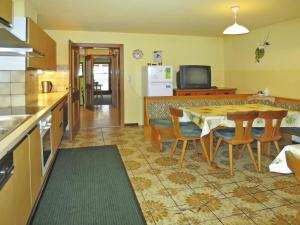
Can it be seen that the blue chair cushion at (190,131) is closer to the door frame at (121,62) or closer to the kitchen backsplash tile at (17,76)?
the kitchen backsplash tile at (17,76)

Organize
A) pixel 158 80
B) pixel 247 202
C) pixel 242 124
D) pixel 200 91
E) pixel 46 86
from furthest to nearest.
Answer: pixel 200 91 → pixel 158 80 → pixel 46 86 → pixel 242 124 → pixel 247 202

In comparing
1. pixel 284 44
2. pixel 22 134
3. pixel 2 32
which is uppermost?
pixel 284 44

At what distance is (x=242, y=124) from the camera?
3025 millimetres

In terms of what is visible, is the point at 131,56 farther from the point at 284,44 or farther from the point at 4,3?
the point at 4,3

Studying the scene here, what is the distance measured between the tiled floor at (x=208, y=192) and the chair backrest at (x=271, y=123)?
0.40 meters

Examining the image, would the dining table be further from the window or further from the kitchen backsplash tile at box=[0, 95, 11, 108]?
the window

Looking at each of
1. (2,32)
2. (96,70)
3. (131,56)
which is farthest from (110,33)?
(96,70)

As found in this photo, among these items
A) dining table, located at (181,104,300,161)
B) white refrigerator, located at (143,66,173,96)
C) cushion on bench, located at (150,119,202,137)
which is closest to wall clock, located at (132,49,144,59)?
white refrigerator, located at (143,66,173,96)

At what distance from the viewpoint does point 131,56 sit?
6.01 meters

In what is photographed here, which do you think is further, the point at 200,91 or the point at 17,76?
the point at 200,91

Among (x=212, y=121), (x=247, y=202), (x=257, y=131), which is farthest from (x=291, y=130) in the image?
(x=247, y=202)

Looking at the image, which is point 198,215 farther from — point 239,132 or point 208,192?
point 239,132

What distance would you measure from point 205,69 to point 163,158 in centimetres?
307

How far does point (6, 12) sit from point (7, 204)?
1314mm
